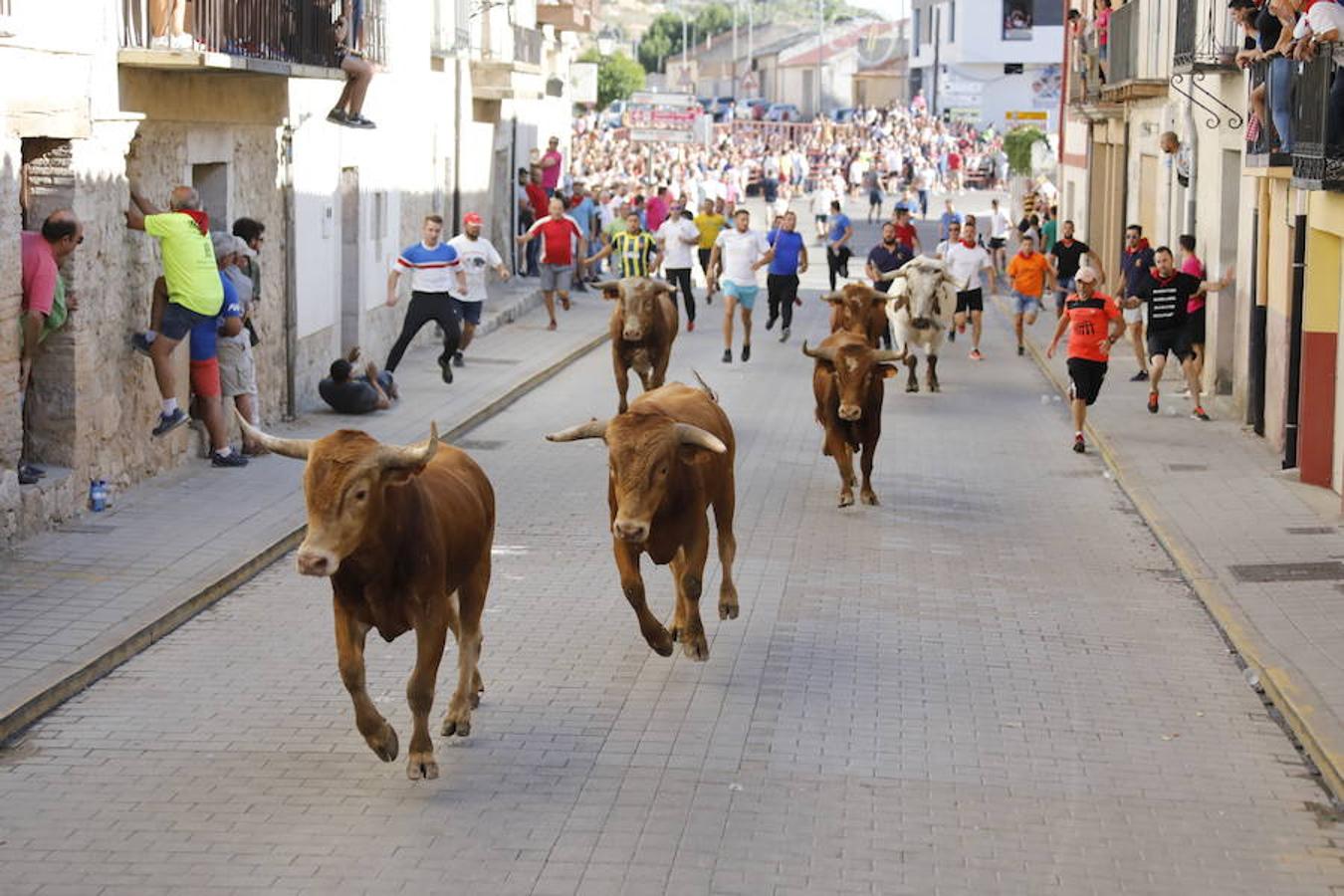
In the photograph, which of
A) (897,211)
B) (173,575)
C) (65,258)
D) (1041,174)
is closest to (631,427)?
(173,575)

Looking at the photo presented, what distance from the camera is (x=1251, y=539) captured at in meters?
15.3

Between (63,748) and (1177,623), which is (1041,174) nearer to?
(1177,623)

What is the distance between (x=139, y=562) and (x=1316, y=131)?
953cm

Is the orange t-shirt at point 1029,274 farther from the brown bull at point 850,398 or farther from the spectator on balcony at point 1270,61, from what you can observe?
the brown bull at point 850,398

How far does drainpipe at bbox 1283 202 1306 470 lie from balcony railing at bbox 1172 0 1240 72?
14.4ft

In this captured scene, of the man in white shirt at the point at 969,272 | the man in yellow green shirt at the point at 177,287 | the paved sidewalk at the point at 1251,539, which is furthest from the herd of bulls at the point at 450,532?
the man in white shirt at the point at 969,272

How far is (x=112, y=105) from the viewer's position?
1591cm

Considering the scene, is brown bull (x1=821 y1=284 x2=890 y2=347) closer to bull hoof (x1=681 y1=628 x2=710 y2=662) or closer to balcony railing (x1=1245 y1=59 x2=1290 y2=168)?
balcony railing (x1=1245 y1=59 x2=1290 y2=168)

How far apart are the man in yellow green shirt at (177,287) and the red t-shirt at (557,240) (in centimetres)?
1421

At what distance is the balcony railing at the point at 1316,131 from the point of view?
16391 mm

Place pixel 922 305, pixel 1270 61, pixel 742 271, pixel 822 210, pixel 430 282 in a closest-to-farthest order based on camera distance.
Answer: pixel 1270 61, pixel 430 282, pixel 922 305, pixel 742 271, pixel 822 210

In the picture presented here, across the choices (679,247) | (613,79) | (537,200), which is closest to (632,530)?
(679,247)

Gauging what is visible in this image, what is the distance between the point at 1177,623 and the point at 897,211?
18351 millimetres

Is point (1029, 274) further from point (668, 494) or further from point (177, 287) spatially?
point (668, 494)
